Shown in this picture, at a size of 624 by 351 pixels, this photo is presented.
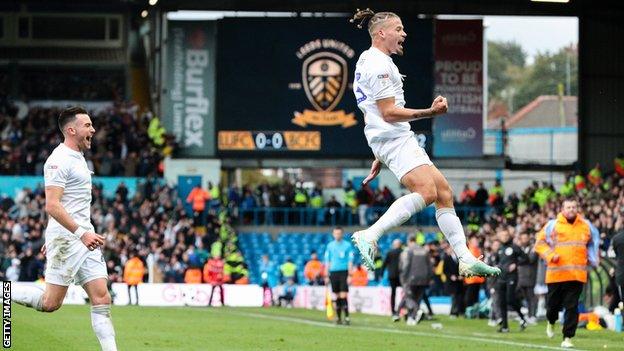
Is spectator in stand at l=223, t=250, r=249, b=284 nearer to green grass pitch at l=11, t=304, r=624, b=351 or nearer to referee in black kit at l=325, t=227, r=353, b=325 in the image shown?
green grass pitch at l=11, t=304, r=624, b=351

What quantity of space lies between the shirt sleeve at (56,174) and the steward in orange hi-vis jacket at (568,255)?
936 cm

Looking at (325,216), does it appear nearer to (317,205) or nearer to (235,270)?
(317,205)

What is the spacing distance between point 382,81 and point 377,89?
0.08 meters

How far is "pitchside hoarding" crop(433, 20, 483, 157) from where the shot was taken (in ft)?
153

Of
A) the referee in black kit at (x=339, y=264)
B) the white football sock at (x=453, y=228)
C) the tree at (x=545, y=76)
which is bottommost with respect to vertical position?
the referee in black kit at (x=339, y=264)

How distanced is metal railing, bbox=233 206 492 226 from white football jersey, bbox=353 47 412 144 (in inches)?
1408

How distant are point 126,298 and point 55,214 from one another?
26.1 meters

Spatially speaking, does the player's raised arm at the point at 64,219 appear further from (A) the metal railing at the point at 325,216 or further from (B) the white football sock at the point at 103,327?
(A) the metal railing at the point at 325,216

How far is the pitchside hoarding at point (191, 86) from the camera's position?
46.7 meters

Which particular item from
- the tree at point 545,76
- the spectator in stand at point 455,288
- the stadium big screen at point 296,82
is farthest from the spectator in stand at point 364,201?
the tree at point 545,76

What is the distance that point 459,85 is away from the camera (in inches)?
1843

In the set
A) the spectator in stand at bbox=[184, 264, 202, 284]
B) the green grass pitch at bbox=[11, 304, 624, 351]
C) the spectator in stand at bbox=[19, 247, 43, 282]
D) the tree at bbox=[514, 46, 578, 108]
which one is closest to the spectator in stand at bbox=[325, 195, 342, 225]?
the spectator in stand at bbox=[184, 264, 202, 284]

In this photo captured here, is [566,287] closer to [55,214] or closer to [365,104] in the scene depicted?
[365,104]

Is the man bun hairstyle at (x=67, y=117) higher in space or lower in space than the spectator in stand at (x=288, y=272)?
higher
